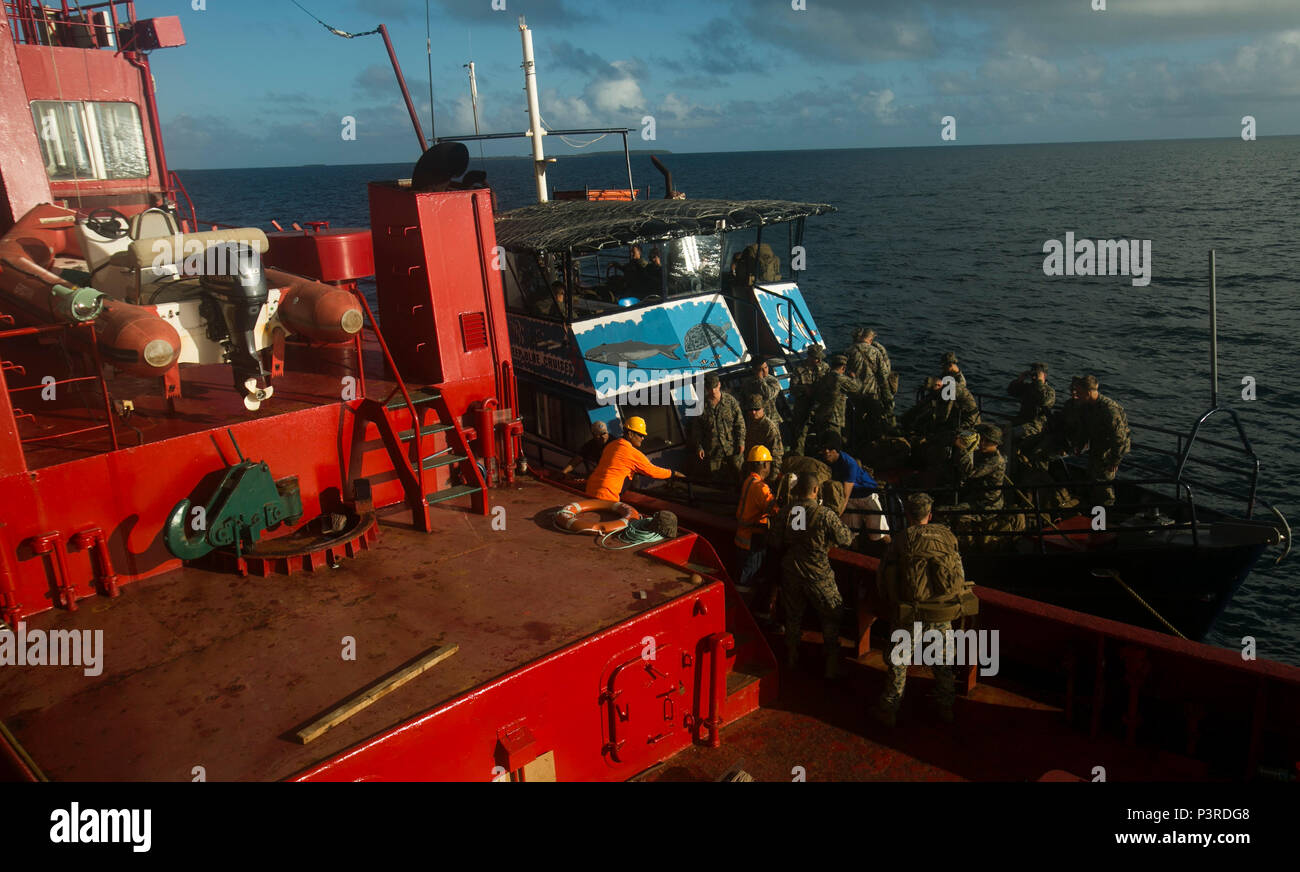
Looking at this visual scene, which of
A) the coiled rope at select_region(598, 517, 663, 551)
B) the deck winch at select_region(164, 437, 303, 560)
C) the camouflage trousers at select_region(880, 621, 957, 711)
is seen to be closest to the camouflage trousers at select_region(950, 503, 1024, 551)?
the camouflage trousers at select_region(880, 621, 957, 711)

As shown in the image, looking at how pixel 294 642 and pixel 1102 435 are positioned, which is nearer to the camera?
pixel 294 642

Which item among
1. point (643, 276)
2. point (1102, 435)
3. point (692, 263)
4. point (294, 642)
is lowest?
point (1102, 435)

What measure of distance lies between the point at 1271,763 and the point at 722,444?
5.92 metres

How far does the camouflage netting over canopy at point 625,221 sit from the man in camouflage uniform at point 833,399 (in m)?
2.65

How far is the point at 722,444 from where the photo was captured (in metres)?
10.3

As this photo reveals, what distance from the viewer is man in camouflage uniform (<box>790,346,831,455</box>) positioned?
11547 millimetres

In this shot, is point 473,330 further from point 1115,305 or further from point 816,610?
point 1115,305

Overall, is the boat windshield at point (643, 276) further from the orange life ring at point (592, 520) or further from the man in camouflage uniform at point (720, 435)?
the orange life ring at point (592, 520)

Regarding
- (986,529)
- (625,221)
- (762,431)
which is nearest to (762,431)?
(762,431)

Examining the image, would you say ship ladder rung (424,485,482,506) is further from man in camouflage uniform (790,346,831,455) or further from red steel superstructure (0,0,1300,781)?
man in camouflage uniform (790,346,831,455)

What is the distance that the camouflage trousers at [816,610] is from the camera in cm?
714

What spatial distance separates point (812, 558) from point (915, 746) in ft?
5.23

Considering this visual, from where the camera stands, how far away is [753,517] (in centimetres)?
796
